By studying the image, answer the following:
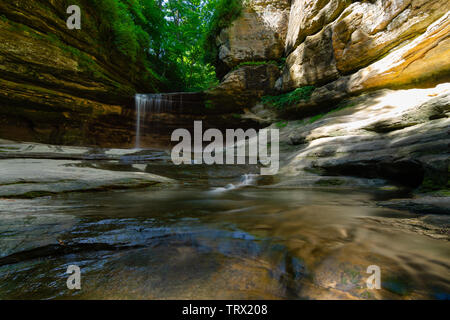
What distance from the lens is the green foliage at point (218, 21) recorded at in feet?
39.5

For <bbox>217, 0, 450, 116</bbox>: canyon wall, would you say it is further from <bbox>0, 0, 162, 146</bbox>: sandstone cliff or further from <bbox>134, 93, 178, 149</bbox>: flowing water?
<bbox>0, 0, 162, 146</bbox>: sandstone cliff

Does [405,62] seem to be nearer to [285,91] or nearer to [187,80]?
[285,91]

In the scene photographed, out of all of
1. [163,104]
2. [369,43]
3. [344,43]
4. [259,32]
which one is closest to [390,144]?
[369,43]

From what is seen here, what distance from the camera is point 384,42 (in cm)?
677

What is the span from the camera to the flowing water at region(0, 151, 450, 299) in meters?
0.76

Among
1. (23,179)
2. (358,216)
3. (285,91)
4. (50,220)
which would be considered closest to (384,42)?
(285,91)

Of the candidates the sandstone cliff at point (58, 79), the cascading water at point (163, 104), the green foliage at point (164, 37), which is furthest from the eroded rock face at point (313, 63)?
the sandstone cliff at point (58, 79)

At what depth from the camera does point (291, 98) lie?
9758mm

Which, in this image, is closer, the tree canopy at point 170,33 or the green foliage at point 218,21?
the tree canopy at point 170,33

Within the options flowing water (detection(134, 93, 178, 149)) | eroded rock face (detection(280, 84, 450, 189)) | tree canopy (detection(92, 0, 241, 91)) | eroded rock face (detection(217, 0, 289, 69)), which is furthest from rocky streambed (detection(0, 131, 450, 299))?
eroded rock face (detection(217, 0, 289, 69))

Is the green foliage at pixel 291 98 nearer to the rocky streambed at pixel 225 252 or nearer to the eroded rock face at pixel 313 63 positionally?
the eroded rock face at pixel 313 63

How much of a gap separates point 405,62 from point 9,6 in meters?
13.6

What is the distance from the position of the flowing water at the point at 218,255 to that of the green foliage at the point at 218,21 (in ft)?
47.2

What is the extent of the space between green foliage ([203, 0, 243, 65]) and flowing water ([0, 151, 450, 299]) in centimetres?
1439
